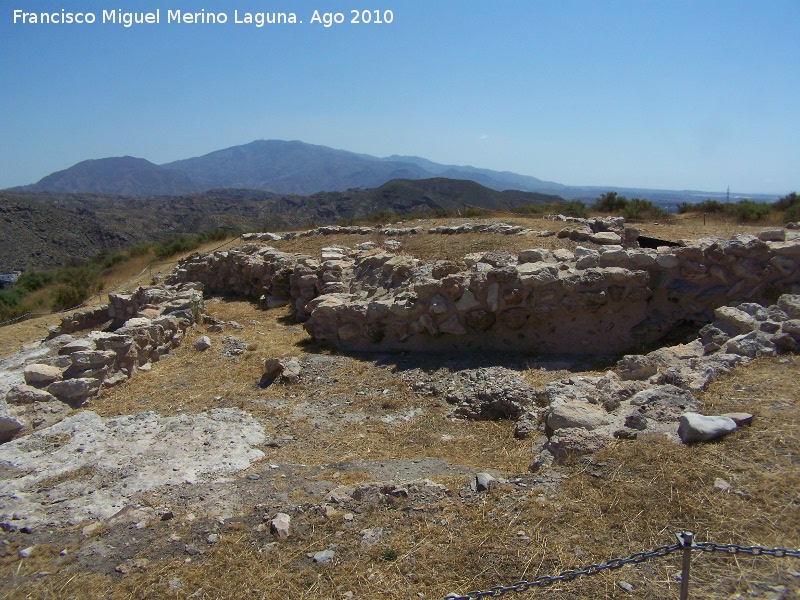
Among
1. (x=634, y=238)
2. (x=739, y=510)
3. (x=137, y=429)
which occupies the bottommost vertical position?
(x=137, y=429)

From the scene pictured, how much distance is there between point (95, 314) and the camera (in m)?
12.3

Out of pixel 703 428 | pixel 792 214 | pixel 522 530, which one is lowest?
pixel 522 530

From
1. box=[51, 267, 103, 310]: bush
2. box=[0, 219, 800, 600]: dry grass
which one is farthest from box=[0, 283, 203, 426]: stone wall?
box=[51, 267, 103, 310]: bush

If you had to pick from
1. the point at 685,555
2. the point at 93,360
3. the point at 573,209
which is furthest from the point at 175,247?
the point at 685,555

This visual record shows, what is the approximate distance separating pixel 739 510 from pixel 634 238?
1003 centimetres

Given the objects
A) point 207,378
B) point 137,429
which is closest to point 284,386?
point 207,378

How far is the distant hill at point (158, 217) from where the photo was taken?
4513cm

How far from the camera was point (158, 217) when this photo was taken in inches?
2586

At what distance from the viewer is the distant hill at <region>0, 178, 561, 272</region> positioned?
148 feet

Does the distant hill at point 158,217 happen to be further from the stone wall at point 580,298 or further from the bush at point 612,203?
the stone wall at point 580,298

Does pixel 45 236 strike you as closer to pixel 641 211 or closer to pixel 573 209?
pixel 573 209

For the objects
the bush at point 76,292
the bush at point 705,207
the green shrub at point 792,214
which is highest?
the bush at point 705,207

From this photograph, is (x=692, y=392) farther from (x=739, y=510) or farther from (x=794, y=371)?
(x=739, y=510)

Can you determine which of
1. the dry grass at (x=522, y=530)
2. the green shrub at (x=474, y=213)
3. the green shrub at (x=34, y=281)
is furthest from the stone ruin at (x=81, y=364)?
the green shrub at (x=34, y=281)
